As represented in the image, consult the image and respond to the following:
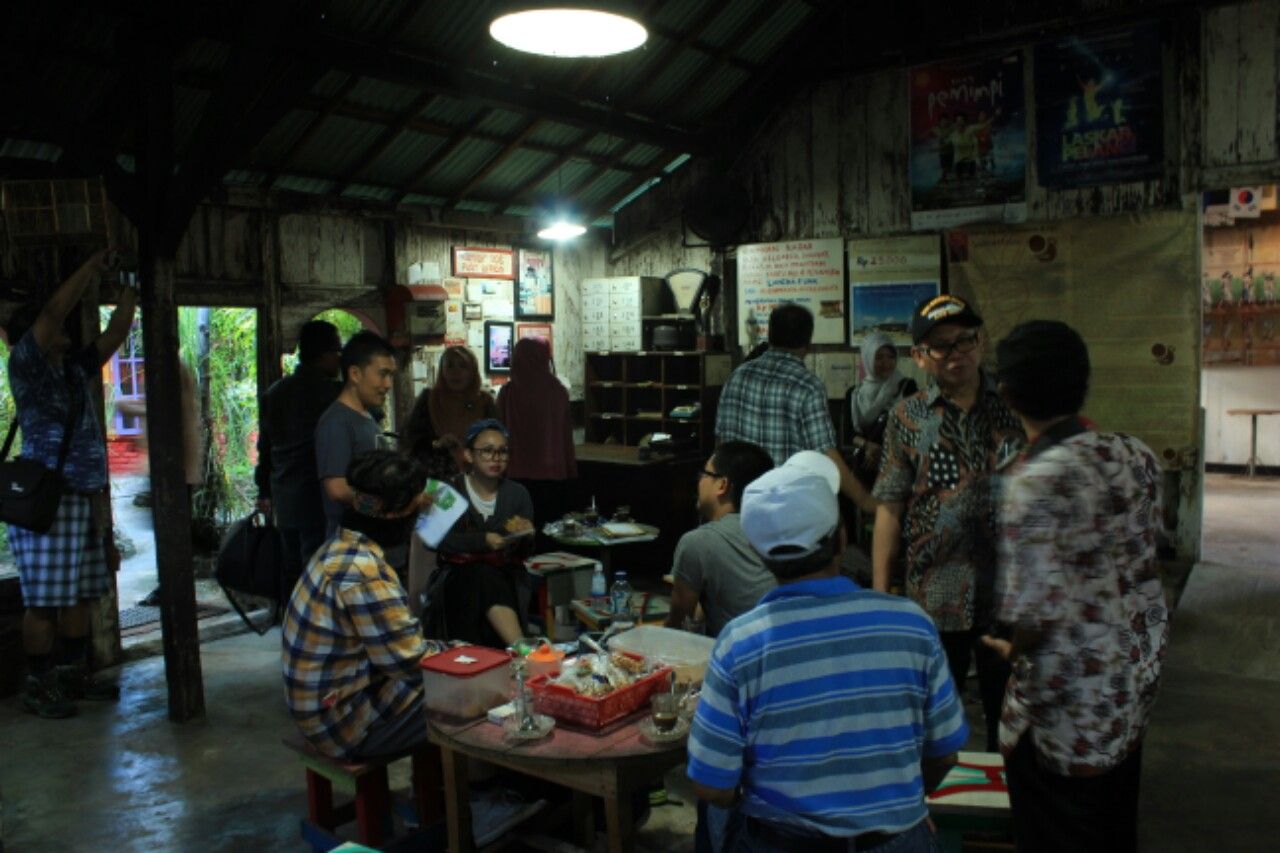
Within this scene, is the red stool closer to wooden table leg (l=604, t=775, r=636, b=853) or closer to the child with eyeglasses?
the child with eyeglasses

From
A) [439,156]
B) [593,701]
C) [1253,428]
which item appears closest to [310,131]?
[439,156]

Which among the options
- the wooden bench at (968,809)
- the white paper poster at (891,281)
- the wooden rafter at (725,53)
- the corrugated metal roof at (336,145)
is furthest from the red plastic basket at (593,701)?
the wooden rafter at (725,53)

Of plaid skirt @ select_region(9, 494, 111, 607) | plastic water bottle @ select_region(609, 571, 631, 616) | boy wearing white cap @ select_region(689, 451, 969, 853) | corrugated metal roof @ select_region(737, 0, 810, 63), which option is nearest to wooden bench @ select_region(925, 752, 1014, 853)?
boy wearing white cap @ select_region(689, 451, 969, 853)

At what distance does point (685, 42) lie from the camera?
8.28 meters

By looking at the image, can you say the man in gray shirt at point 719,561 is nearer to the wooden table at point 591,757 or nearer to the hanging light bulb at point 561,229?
the wooden table at point 591,757

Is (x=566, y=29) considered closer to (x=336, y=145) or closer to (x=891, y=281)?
(x=336, y=145)

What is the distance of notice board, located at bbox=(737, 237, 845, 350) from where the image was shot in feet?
30.5

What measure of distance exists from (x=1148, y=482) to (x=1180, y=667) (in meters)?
4.35

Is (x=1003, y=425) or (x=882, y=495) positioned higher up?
(x=1003, y=425)

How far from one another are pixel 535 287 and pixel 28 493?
577 cm

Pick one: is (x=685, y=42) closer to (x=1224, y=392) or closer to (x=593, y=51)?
(x=593, y=51)

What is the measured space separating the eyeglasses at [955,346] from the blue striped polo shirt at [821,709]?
1820 millimetres

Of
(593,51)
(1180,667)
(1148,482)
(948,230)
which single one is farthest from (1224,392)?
(1148,482)

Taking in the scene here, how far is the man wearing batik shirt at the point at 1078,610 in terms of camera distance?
2.32m
